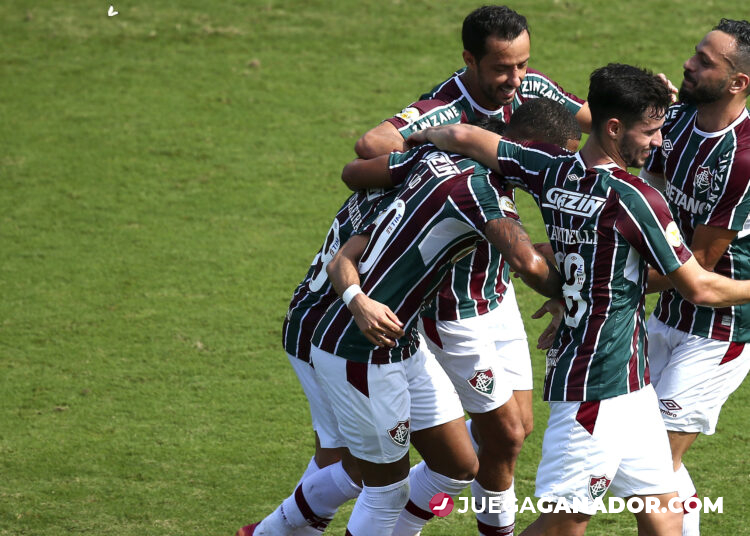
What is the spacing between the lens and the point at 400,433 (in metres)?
3.92

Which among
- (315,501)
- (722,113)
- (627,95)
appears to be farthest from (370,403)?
(722,113)

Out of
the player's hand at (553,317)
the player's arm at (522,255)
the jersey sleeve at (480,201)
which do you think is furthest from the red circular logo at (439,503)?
the jersey sleeve at (480,201)

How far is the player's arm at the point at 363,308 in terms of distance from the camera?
3658 mm

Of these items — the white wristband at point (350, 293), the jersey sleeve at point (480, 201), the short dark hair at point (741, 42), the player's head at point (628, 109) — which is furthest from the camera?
the short dark hair at point (741, 42)

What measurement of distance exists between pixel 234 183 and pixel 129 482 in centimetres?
422

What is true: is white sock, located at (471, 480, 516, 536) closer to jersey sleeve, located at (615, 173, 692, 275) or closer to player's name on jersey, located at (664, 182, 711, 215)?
player's name on jersey, located at (664, 182, 711, 215)

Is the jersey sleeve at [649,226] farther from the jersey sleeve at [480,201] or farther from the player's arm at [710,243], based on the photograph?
the player's arm at [710,243]

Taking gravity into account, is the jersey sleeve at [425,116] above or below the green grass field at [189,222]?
above

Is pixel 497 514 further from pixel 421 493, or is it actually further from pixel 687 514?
pixel 687 514

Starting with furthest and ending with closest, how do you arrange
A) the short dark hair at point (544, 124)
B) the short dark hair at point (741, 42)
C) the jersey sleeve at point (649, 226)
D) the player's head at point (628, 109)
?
the short dark hair at point (741, 42) → the short dark hair at point (544, 124) → the player's head at point (628, 109) → the jersey sleeve at point (649, 226)

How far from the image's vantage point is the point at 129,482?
5.21 m

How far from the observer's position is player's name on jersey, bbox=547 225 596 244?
3.46 metres

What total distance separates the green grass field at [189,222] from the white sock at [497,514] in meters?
0.29

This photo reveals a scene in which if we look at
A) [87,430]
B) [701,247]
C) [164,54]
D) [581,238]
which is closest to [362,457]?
[581,238]
